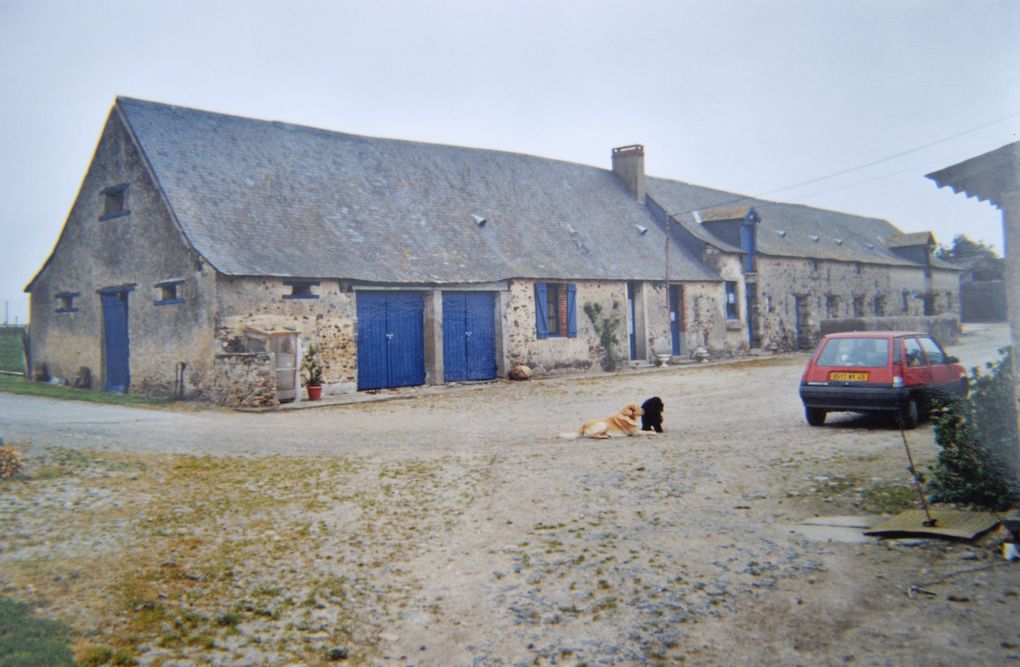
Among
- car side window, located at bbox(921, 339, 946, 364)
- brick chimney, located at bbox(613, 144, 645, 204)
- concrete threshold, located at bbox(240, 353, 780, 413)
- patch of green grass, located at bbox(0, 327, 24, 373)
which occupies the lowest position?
concrete threshold, located at bbox(240, 353, 780, 413)

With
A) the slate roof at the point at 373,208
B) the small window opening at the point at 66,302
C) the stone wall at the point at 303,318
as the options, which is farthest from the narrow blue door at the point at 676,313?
the small window opening at the point at 66,302

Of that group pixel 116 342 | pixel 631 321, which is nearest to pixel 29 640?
pixel 116 342

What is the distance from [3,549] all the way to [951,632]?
5.75 metres

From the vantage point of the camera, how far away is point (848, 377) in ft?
34.3

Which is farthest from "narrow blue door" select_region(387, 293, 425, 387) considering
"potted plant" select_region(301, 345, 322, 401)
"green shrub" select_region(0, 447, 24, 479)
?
"green shrub" select_region(0, 447, 24, 479)

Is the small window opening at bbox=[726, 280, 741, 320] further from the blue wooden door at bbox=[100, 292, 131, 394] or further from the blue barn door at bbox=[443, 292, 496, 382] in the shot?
the blue wooden door at bbox=[100, 292, 131, 394]

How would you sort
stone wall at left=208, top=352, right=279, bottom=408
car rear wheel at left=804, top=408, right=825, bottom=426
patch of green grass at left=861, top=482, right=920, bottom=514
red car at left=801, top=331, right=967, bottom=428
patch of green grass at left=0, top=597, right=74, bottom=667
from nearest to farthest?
1. patch of green grass at left=0, top=597, right=74, bottom=667
2. patch of green grass at left=861, top=482, right=920, bottom=514
3. red car at left=801, top=331, right=967, bottom=428
4. car rear wheel at left=804, top=408, right=825, bottom=426
5. stone wall at left=208, top=352, right=279, bottom=408

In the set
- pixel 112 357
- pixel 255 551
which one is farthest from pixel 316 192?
pixel 255 551

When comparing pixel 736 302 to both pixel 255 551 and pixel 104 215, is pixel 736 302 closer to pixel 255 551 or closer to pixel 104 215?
pixel 104 215

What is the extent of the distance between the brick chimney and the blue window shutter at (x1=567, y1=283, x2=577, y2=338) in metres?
9.17

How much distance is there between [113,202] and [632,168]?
1990 cm

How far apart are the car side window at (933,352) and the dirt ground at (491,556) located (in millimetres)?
1426

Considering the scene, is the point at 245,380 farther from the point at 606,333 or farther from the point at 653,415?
the point at 606,333

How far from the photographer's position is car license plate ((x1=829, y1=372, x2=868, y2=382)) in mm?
10320
